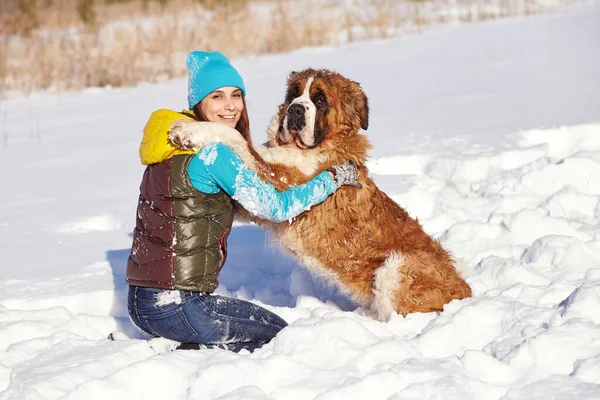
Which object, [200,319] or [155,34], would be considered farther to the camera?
[155,34]

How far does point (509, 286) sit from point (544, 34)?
8.32 m

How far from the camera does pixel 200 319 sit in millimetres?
3518

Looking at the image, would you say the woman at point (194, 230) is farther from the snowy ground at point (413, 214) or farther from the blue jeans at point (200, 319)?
the snowy ground at point (413, 214)

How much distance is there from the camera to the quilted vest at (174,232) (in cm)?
344

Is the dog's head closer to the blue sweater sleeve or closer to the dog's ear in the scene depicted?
the dog's ear

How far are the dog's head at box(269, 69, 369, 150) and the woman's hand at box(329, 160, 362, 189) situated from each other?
0.56ft

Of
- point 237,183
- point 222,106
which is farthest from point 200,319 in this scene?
point 222,106

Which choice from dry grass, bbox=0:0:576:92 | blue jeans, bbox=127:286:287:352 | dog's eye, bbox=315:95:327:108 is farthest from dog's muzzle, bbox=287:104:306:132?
dry grass, bbox=0:0:576:92

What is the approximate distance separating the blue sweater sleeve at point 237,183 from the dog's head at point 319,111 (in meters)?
0.49

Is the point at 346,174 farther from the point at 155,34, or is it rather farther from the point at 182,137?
the point at 155,34

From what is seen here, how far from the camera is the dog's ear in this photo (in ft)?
13.4

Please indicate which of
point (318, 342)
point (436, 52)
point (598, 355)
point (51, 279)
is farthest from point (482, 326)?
point (436, 52)

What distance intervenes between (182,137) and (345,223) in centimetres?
116

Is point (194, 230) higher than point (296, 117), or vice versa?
point (296, 117)
